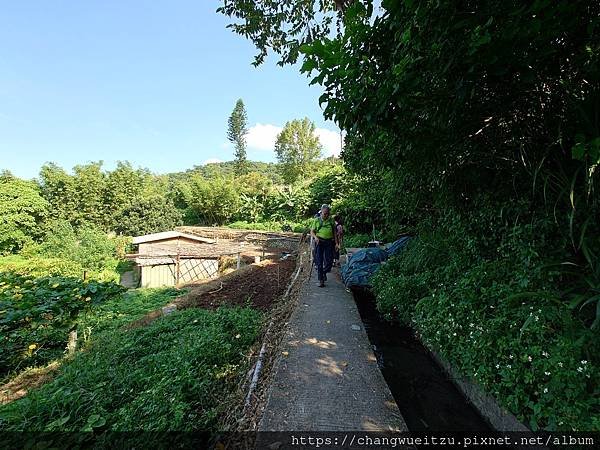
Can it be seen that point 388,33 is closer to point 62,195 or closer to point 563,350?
point 563,350

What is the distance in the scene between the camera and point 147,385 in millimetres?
3066

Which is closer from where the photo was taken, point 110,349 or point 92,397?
point 92,397

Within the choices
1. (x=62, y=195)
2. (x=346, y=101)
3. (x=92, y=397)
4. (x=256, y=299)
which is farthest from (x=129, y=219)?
(x=346, y=101)

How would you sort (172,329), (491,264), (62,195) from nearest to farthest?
(491,264)
(172,329)
(62,195)

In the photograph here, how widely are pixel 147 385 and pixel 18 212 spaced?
2446cm

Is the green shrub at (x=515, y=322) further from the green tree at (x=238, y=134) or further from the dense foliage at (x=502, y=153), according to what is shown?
the green tree at (x=238, y=134)

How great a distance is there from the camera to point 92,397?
2.93 metres

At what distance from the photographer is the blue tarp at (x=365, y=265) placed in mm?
5694

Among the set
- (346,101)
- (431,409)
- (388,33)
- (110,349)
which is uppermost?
(388,33)

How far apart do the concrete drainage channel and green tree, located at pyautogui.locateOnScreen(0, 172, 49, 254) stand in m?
24.6

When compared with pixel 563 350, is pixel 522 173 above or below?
above

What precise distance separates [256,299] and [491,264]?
5.08 m

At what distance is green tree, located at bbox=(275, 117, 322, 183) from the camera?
95.9 ft

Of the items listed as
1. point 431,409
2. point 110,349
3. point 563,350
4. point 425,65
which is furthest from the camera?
point 110,349
